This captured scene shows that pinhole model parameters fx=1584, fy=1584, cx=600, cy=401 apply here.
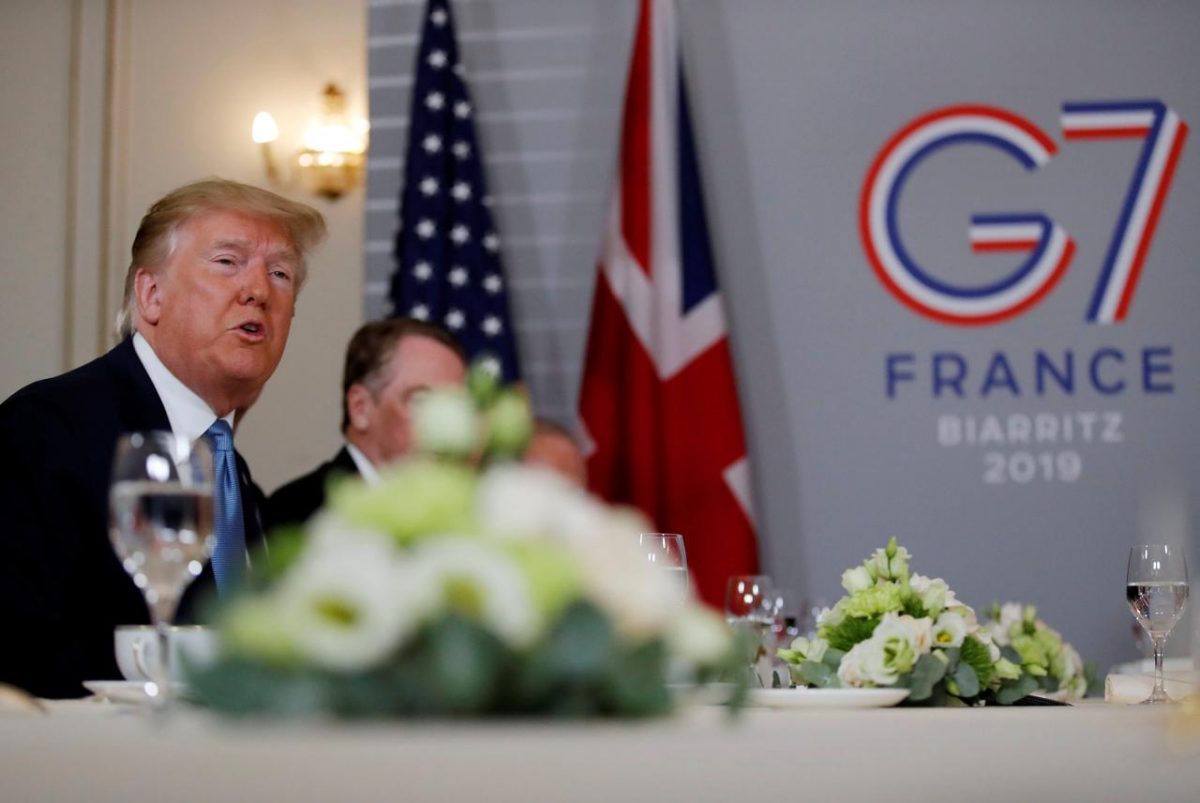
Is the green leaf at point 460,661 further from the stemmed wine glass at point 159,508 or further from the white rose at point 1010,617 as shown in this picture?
the white rose at point 1010,617

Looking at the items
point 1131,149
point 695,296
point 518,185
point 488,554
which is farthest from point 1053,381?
point 488,554

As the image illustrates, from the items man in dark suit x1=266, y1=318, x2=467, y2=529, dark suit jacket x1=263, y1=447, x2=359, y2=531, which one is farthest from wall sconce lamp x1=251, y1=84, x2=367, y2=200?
dark suit jacket x1=263, y1=447, x2=359, y2=531

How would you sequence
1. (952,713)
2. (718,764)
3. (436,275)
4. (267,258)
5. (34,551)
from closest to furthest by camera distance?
(718,764), (952,713), (34,551), (267,258), (436,275)

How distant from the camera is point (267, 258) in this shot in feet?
9.99

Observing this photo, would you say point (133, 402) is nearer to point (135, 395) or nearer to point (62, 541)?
point (135, 395)

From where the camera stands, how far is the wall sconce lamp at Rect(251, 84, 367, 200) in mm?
5680

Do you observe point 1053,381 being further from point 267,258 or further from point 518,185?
point 267,258

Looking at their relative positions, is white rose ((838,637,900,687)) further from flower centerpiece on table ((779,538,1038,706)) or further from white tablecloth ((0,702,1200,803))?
white tablecloth ((0,702,1200,803))

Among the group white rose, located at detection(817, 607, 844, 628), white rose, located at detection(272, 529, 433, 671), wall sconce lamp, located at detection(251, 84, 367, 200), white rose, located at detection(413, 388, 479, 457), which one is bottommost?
white rose, located at detection(817, 607, 844, 628)

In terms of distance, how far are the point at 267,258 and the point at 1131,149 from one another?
3.04m

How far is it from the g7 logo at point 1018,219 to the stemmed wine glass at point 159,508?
4.00 meters

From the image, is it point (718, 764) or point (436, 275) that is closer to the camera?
point (718, 764)

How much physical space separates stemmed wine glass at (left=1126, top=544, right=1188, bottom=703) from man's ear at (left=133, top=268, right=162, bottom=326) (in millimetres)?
1787

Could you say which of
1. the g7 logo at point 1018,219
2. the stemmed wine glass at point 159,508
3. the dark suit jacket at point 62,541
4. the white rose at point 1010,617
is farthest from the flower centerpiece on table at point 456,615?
the g7 logo at point 1018,219
